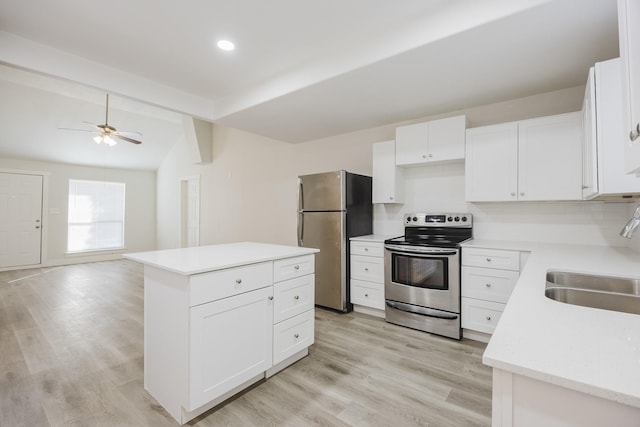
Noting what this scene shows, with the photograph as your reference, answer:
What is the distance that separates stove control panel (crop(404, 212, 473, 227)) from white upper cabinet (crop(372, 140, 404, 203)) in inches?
11.6

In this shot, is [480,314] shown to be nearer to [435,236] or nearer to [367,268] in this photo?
[435,236]

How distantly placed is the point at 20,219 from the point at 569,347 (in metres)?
8.76

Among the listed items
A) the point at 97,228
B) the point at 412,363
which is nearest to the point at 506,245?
the point at 412,363

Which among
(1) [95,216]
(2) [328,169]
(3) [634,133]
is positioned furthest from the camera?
(1) [95,216]

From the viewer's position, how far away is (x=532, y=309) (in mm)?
938

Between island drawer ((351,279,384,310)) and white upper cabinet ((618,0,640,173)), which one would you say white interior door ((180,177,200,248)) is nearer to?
island drawer ((351,279,384,310))

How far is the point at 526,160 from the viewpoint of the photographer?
8.61ft

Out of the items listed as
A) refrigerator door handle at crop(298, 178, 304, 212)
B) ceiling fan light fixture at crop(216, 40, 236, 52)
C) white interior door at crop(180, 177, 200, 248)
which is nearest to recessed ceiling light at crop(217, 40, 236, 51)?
ceiling fan light fixture at crop(216, 40, 236, 52)

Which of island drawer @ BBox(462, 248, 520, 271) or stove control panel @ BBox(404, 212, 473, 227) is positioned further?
stove control panel @ BBox(404, 212, 473, 227)

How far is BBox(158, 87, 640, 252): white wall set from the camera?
2705 mm

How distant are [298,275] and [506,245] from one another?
1.91m

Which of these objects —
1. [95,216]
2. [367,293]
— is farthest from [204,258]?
[95,216]

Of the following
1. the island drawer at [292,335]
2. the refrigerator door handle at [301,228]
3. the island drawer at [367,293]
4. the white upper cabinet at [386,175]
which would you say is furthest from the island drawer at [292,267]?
the white upper cabinet at [386,175]

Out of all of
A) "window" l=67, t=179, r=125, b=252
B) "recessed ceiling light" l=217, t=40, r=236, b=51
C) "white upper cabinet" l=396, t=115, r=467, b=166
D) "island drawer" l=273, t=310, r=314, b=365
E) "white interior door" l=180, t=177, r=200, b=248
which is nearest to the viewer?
"island drawer" l=273, t=310, r=314, b=365
